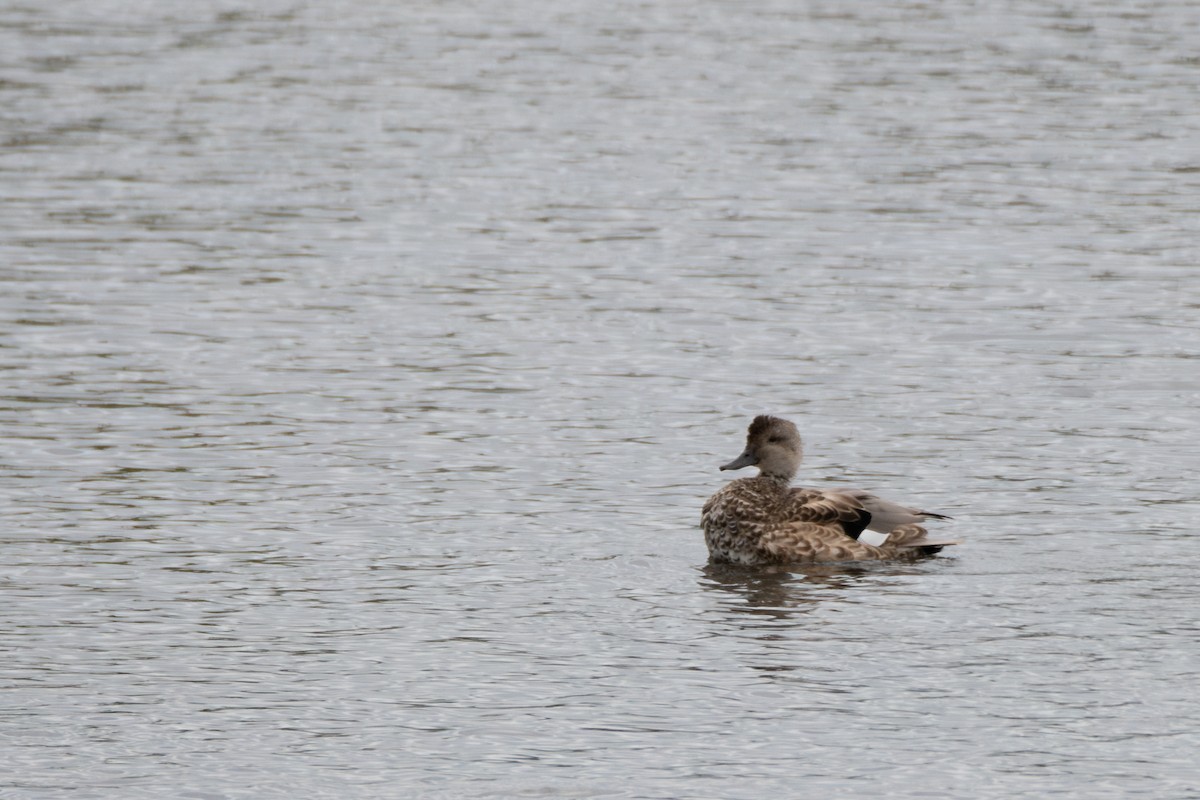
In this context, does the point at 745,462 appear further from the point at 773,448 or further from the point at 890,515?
the point at 890,515

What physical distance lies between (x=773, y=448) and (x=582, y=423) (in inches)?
113

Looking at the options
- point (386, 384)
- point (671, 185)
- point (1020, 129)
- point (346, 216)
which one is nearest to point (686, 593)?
point (386, 384)

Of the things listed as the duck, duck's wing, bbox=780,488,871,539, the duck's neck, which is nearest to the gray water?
the duck

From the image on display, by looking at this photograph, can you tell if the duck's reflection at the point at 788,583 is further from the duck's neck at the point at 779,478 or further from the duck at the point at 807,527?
the duck's neck at the point at 779,478

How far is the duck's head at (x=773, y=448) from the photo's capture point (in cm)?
1485

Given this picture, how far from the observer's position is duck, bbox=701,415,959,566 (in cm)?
1421

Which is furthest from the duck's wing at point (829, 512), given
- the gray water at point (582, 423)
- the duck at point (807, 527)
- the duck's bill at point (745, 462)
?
the duck's bill at point (745, 462)

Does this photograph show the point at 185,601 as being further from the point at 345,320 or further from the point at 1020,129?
the point at 1020,129

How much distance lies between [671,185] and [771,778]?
18.4 meters

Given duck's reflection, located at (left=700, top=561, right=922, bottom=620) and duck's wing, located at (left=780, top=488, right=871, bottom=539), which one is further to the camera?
duck's wing, located at (left=780, top=488, right=871, bottom=539)

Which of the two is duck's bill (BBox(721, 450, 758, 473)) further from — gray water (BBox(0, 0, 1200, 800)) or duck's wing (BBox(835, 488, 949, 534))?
duck's wing (BBox(835, 488, 949, 534))

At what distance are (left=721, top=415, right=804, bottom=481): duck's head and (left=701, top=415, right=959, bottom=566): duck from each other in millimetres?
211

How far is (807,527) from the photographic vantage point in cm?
1444

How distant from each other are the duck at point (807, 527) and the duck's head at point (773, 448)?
211mm
